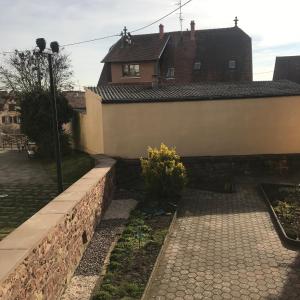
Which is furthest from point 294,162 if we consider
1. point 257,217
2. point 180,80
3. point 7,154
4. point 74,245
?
point 180,80

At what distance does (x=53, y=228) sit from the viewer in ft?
22.3

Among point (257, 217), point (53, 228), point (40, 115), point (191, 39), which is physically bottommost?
point (257, 217)

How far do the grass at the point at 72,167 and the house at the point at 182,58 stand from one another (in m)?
18.9

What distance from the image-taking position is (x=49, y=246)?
6551mm

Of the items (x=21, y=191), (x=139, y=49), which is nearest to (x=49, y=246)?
(x=21, y=191)

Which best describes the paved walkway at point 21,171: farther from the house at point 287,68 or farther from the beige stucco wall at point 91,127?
the house at point 287,68

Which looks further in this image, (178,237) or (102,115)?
(102,115)

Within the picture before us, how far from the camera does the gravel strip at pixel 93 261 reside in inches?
283

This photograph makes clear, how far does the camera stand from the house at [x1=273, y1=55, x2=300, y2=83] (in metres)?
39.3

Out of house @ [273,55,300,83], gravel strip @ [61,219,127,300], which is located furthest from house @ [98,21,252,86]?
gravel strip @ [61,219,127,300]

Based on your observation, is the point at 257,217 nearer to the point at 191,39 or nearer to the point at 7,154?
the point at 7,154

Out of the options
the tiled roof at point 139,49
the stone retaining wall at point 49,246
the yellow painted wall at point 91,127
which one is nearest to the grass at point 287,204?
the stone retaining wall at point 49,246

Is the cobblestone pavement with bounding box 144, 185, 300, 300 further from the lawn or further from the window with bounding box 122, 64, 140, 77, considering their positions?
the window with bounding box 122, 64, 140, 77

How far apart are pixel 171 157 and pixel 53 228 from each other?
6.87m
